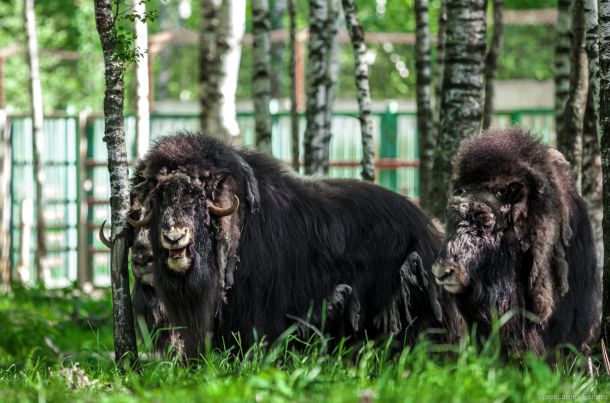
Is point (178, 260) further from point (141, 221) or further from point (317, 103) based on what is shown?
point (317, 103)

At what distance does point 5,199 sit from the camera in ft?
53.6

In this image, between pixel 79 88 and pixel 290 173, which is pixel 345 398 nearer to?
pixel 290 173

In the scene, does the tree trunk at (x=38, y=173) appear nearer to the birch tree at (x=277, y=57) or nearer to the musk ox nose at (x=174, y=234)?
the musk ox nose at (x=174, y=234)

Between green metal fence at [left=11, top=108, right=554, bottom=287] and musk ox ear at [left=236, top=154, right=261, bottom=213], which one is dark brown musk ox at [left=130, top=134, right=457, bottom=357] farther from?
green metal fence at [left=11, top=108, right=554, bottom=287]

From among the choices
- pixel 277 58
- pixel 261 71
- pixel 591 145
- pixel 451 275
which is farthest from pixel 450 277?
pixel 277 58

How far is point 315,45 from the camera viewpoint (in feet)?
36.3

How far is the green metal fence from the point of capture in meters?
16.4

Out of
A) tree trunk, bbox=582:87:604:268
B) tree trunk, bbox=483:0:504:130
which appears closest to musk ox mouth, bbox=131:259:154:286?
tree trunk, bbox=582:87:604:268

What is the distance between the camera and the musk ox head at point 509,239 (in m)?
6.16

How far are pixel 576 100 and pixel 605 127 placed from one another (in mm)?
1970

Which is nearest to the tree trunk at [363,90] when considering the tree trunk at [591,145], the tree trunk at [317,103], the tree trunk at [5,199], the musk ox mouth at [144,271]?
the tree trunk at [317,103]

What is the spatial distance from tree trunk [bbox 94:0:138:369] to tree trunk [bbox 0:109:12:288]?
9925 mm

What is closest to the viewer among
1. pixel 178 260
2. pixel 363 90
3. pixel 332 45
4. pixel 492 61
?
pixel 178 260

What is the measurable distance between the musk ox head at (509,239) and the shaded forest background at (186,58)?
57.4 feet
